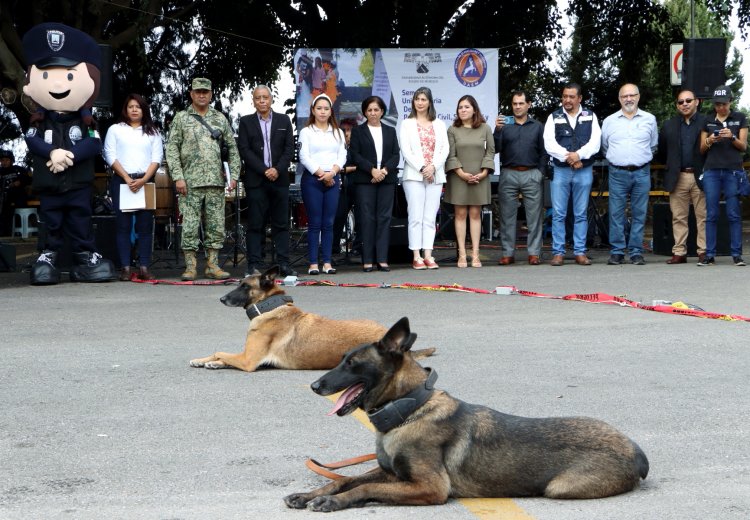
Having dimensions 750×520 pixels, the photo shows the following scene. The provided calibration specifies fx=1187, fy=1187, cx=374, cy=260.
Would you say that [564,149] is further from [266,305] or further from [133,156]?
[266,305]

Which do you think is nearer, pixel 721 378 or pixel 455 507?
pixel 455 507

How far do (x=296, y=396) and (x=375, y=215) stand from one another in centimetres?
818

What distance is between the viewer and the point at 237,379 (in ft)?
25.0

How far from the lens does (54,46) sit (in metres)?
14.0

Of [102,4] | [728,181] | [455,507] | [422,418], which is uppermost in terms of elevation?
[102,4]

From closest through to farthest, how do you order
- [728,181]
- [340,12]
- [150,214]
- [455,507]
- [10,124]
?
[455,507] < [150,214] < [728,181] < [340,12] < [10,124]

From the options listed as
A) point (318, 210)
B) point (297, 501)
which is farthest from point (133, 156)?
point (297, 501)

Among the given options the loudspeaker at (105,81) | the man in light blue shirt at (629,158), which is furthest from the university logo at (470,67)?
the loudspeaker at (105,81)

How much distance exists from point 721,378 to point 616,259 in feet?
27.7

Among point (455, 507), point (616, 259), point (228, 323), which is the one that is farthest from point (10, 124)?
point (455, 507)

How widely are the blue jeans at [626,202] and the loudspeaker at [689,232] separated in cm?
99

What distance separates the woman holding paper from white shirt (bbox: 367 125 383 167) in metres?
2.65

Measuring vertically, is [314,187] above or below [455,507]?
above

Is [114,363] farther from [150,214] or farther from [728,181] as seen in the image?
[728,181]
